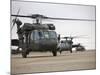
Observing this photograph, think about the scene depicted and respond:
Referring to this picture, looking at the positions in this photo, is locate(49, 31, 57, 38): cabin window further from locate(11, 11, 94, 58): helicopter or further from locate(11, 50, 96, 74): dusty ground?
locate(11, 50, 96, 74): dusty ground

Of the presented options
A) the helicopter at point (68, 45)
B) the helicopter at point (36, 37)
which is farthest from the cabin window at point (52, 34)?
the helicopter at point (68, 45)

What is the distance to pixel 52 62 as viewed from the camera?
7.09 feet

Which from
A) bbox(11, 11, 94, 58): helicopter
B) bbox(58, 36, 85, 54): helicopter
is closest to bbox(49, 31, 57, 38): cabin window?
bbox(11, 11, 94, 58): helicopter

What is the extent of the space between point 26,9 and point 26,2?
0.28 ft

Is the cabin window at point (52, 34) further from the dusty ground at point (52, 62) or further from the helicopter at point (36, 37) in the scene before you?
the dusty ground at point (52, 62)

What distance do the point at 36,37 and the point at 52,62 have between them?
0.38m

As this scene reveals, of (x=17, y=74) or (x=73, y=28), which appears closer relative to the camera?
(x=17, y=74)

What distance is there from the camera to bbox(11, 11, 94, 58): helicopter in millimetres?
2037

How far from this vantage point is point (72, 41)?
88.5 inches

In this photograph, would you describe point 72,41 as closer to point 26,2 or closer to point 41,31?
point 41,31

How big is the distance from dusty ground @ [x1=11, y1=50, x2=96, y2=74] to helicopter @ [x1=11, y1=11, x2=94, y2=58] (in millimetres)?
72

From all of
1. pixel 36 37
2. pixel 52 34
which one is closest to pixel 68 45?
pixel 52 34

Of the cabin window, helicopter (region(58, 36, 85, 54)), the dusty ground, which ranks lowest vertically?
the dusty ground

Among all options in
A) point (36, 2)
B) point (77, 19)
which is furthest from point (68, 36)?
point (36, 2)
